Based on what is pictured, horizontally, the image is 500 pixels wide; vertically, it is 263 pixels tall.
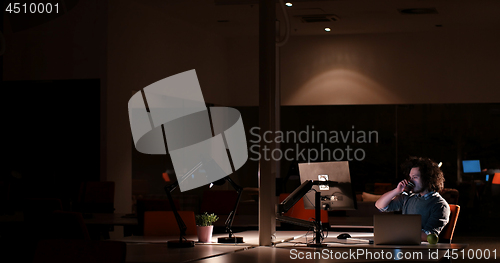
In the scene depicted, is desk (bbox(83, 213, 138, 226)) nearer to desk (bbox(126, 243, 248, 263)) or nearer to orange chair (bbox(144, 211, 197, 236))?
orange chair (bbox(144, 211, 197, 236))

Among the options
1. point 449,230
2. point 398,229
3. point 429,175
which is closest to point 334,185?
point 398,229

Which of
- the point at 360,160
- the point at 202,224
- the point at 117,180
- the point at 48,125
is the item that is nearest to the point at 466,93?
the point at 360,160

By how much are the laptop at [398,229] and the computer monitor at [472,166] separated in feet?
25.6

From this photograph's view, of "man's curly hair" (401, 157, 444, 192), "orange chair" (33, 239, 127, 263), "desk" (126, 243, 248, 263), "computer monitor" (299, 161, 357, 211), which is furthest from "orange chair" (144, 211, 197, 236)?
"orange chair" (33, 239, 127, 263)

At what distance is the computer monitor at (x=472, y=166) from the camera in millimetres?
10945

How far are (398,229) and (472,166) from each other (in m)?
7.90

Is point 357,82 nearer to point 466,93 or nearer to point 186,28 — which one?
point 466,93

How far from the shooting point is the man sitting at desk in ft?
13.7

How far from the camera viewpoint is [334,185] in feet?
13.8

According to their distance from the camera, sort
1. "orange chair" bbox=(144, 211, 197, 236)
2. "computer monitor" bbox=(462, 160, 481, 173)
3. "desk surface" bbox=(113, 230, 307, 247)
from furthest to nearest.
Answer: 1. "computer monitor" bbox=(462, 160, 481, 173)
2. "orange chair" bbox=(144, 211, 197, 236)
3. "desk surface" bbox=(113, 230, 307, 247)

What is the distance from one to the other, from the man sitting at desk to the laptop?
0.34 m

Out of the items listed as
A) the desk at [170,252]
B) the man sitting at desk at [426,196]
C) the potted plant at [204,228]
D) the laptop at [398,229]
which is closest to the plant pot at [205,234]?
the potted plant at [204,228]

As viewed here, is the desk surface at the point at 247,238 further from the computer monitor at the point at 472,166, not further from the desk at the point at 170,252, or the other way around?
the computer monitor at the point at 472,166

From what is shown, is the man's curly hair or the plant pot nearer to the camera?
the plant pot
